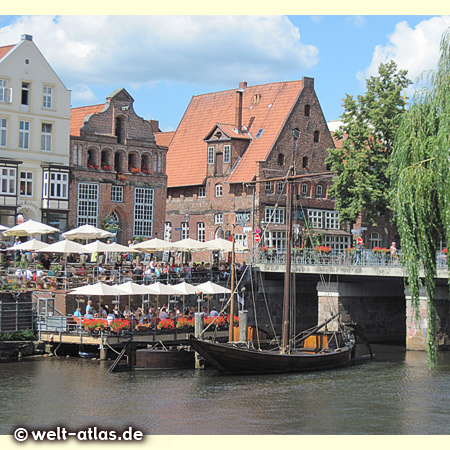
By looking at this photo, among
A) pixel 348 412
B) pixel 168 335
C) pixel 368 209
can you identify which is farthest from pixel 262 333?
pixel 368 209

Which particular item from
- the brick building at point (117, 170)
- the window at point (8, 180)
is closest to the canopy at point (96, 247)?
the window at point (8, 180)

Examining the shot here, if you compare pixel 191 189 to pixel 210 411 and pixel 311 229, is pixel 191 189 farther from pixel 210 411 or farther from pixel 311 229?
pixel 210 411

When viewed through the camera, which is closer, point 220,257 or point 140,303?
point 140,303

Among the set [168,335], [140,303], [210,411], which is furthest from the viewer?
[140,303]

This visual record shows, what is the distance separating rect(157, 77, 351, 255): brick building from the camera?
67750 mm

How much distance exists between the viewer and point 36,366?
3797 centimetres

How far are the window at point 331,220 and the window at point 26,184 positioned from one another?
2268 centimetres

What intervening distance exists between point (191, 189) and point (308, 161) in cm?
919

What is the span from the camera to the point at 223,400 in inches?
1248

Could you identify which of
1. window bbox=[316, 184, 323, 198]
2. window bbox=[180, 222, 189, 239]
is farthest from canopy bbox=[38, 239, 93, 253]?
window bbox=[316, 184, 323, 198]

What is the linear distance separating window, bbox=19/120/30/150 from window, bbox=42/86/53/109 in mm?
1783

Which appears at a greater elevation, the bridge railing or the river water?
the bridge railing

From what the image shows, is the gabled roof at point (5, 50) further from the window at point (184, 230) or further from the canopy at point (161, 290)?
the canopy at point (161, 290)

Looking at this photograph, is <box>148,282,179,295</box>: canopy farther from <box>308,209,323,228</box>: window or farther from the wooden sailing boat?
<box>308,209,323,228</box>: window
